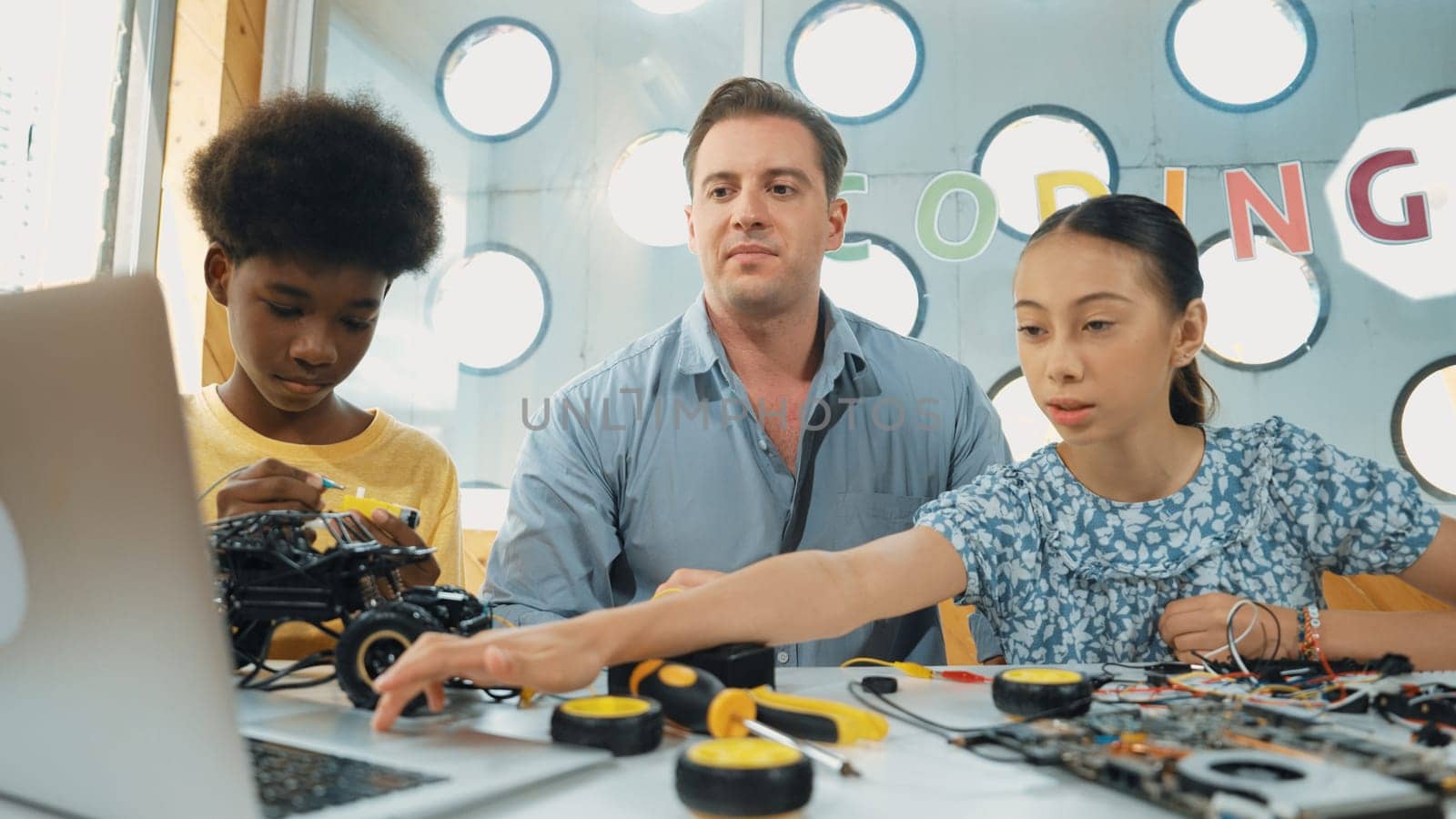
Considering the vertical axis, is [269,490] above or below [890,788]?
above

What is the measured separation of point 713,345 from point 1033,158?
1.40 meters

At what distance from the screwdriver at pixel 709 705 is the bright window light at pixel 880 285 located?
2050 mm

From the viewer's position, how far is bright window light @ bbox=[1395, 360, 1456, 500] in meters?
2.38

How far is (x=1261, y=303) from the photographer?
97.7 inches

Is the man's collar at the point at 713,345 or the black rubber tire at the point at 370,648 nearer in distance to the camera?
the black rubber tire at the point at 370,648

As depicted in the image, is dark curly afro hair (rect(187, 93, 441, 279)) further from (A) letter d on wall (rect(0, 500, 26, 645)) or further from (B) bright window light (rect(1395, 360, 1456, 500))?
(B) bright window light (rect(1395, 360, 1456, 500))

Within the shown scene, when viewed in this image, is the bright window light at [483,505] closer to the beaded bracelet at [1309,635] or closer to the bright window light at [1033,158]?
the bright window light at [1033,158]

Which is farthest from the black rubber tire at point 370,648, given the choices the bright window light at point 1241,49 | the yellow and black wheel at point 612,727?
the bright window light at point 1241,49

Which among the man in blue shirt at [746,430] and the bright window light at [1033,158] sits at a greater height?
the bright window light at [1033,158]

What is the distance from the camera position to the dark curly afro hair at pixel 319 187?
1.36 meters

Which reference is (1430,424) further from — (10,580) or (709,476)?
(10,580)

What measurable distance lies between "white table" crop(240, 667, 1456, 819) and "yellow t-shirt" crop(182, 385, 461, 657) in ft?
2.65

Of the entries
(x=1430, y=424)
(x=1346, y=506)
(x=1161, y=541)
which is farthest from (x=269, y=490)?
(x=1430, y=424)

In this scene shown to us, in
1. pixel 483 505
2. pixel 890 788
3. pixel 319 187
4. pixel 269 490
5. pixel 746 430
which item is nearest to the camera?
pixel 890 788
